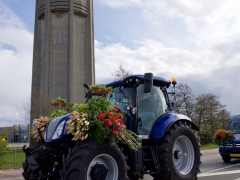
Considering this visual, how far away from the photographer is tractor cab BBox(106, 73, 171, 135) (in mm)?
6832

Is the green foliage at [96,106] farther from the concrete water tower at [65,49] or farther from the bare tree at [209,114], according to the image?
the bare tree at [209,114]

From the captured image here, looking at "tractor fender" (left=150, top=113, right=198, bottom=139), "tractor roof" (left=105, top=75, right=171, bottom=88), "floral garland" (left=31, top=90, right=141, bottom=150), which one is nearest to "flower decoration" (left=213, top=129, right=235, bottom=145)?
"tractor roof" (left=105, top=75, right=171, bottom=88)

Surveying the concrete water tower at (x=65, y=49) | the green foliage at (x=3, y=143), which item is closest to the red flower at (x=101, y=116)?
the green foliage at (x=3, y=143)

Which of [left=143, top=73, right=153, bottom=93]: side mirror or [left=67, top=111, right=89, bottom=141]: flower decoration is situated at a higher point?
[left=143, top=73, right=153, bottom=93]: side mirror

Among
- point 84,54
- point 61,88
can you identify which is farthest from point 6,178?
point 84,54

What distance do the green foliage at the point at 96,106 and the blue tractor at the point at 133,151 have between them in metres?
0.55

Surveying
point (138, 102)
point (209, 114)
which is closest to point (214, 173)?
point (138, 102)

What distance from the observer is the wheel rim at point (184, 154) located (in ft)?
24.4

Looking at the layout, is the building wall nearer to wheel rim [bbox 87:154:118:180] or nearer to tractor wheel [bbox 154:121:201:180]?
tractor wheel [bbox 154:121:201:180]

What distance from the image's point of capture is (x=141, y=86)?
279 inches

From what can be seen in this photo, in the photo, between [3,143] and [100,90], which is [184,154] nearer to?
[100,90]

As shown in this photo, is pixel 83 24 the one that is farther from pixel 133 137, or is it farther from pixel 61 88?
pixel 133 137

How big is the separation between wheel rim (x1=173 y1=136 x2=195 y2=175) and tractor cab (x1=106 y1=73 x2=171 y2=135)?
0.90 metres

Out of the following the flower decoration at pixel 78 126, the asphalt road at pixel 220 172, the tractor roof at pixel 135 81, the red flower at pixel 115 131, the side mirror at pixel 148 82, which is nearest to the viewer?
the flower decoration at pixel 78 126
